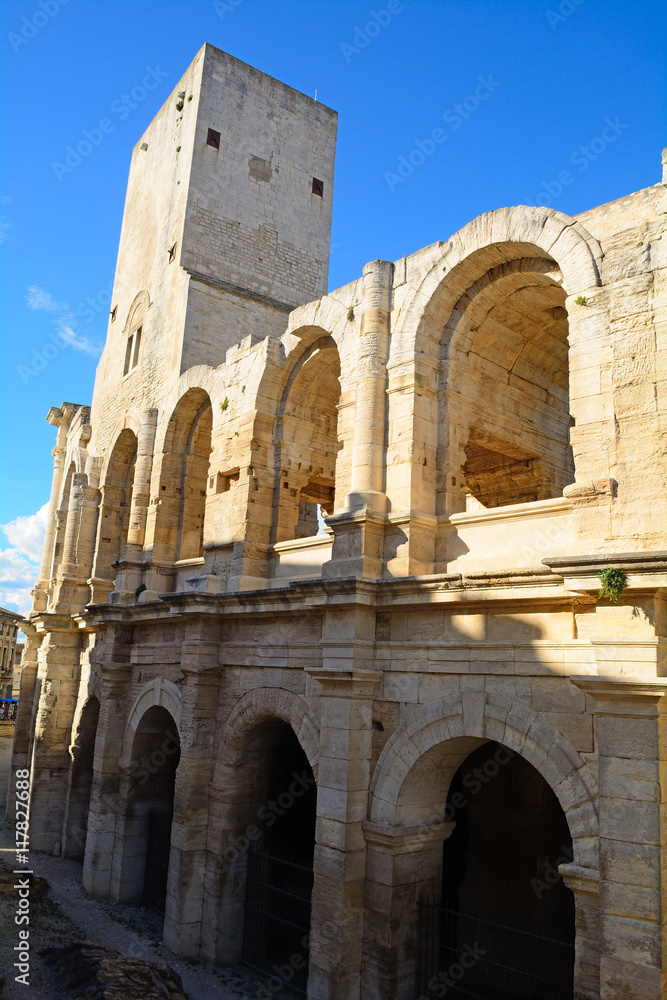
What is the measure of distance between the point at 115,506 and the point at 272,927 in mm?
9438

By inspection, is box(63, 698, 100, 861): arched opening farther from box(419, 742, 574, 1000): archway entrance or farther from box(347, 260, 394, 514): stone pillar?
box(347, 260, 394, 514): stone pillar

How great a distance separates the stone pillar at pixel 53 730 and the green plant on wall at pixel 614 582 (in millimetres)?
14190

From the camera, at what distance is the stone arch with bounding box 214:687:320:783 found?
9008 millimetres

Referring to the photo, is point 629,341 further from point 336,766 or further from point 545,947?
point 545,947

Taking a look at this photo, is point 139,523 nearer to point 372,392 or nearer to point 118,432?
point 118,432

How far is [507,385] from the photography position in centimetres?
1002

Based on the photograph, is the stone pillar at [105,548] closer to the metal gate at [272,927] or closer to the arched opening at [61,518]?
the arched opening at [61,518]

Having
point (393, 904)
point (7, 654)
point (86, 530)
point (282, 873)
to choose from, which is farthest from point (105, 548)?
point (7, 654)

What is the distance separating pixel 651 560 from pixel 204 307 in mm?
11146

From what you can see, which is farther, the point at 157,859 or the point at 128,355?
the point at 128,355

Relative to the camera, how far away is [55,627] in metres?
17.4

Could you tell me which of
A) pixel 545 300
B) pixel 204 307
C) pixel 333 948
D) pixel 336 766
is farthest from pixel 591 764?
pixel 204 307

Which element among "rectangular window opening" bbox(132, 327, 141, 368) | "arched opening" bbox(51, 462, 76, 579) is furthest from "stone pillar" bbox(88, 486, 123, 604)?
"arched opening" bbox(51, 462, 76, 579)
